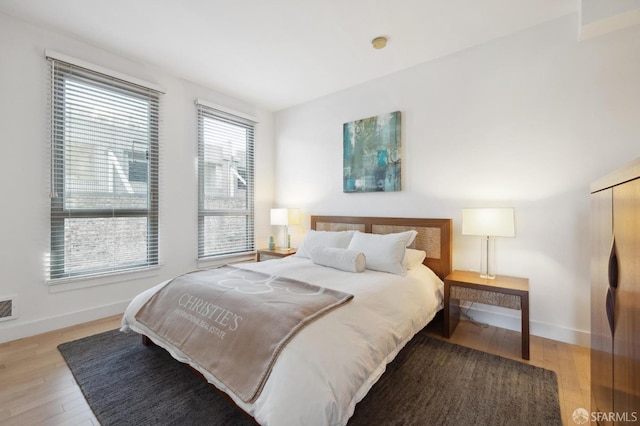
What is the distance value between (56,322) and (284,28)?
3459 millimetres

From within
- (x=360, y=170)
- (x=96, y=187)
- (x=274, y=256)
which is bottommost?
(x=274, y=256)

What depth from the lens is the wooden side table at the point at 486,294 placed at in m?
2.12

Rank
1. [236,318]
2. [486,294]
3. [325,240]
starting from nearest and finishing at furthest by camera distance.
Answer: [236,318]
[486,294]
[325,240]

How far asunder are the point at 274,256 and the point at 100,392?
233 centimetres

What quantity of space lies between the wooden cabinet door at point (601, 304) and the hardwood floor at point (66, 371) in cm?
53

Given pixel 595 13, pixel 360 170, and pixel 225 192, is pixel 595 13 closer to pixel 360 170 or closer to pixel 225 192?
pixel 360 170

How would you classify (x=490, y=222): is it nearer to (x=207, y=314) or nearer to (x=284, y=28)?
(x=207, y=314)

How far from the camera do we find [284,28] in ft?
8.20

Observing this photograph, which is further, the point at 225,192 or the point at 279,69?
the point at 225,192

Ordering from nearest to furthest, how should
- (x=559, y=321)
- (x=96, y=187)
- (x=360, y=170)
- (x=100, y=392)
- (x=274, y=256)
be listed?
(x=100, y=392)
(x=559, y=321)
(x=96, y=187)
(x=360, y=170)
(x=274, y=256)

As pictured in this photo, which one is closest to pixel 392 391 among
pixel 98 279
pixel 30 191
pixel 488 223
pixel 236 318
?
pixel 236 318

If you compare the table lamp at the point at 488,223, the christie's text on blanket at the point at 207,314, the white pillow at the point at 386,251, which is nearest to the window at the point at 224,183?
the christie's text on blanket at the point at 207,314

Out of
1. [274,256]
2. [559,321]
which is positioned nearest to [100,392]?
[274,256]

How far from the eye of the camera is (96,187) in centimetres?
278
